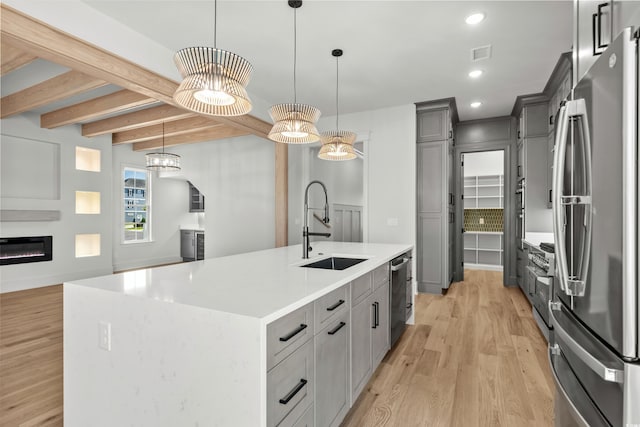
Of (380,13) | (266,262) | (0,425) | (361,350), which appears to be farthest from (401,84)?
(0,425)

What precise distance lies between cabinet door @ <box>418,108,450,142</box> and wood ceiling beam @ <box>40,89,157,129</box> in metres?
3.83

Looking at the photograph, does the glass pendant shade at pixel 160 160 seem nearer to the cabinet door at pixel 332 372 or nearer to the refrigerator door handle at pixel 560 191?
the cabinet door at pixel 332 372

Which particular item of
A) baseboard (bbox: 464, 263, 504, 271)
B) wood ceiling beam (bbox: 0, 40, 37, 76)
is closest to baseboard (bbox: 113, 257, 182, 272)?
wood ceiling beam (bbox: 0, 40, 37, 76)

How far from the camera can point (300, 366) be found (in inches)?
53.7

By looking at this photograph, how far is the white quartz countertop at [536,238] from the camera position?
3.89 m

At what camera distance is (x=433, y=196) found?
5121mm

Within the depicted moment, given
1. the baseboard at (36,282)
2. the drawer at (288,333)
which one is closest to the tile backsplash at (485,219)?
the drawer at (288,333)

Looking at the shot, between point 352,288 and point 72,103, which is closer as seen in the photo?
point 352,288

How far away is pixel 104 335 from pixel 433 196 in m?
4.65

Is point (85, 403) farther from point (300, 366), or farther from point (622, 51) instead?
point (622, 51)

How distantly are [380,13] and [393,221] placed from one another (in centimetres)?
310

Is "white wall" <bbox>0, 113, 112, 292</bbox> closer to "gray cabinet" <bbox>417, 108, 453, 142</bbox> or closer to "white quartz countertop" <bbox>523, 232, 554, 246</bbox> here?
"gray cabinet" <bbox>417, 108, 453, 142</bbox>

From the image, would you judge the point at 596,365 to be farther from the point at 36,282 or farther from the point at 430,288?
the point at 36,282

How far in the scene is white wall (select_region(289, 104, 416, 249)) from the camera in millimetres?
5047
